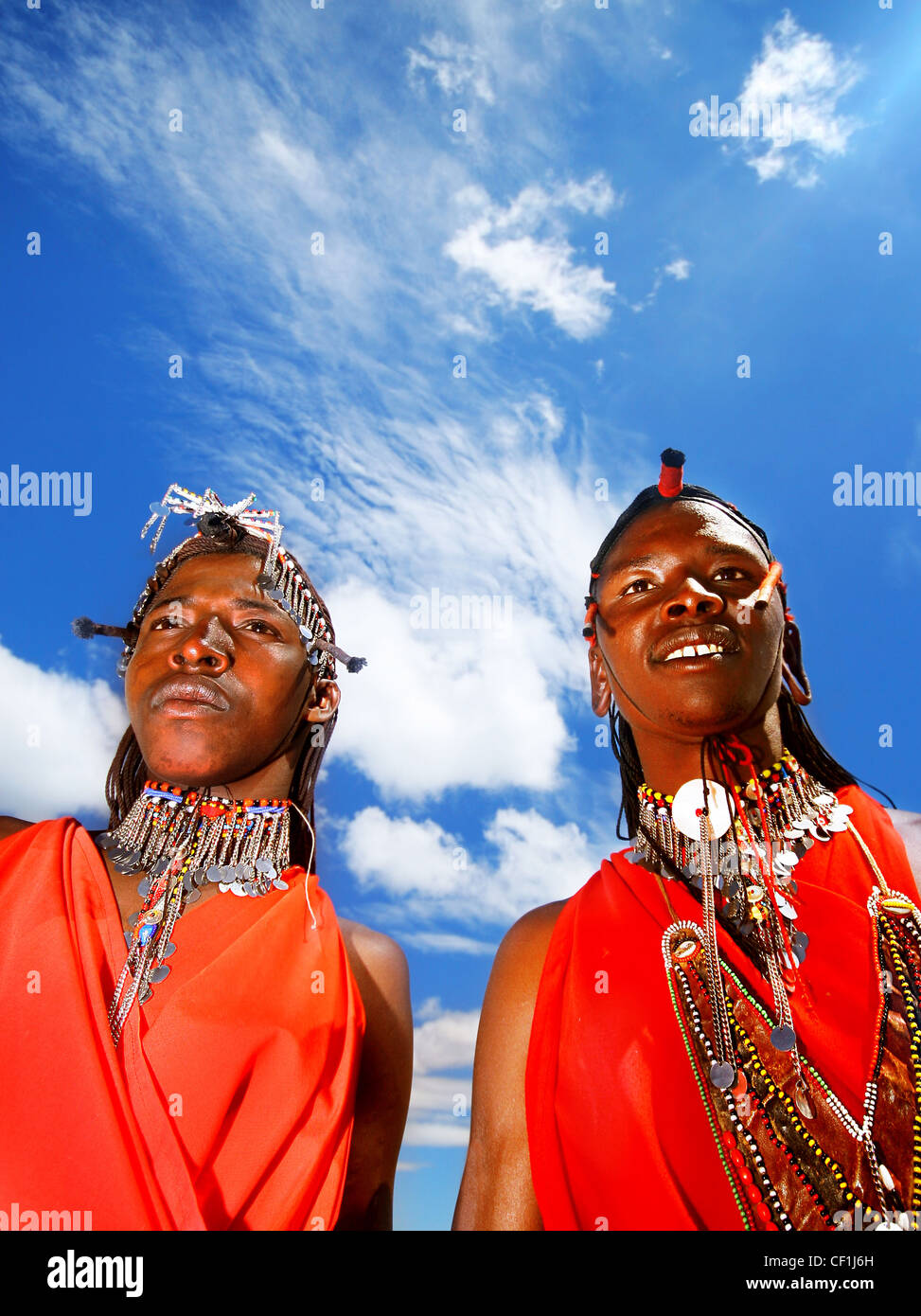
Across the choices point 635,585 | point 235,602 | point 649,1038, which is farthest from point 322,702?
point 649,1038

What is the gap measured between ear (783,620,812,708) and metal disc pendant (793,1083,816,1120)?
48.4 inches

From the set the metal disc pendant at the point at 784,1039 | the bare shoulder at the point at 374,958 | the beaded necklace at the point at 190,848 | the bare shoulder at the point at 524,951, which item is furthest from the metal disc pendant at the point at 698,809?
the beaded necklace at the point at 190,848

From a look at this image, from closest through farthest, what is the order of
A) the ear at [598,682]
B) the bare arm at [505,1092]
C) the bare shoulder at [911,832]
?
the bare arm at [505,1092] → the bare shoulder at [911,832] → the ear at [598,682]

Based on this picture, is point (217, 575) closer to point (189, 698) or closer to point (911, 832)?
point (189, 698)

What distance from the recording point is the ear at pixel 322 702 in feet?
11.6

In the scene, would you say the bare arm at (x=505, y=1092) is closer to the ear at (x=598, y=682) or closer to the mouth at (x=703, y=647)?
the ear at (x=598, y=682)

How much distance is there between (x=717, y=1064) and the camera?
8.37 feet

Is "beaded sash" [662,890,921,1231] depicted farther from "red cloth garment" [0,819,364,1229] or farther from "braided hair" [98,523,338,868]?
"braided hair" [98,523,338,868]

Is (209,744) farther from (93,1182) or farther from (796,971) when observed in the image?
(796,971)

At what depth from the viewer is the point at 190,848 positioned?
3125 millimetres

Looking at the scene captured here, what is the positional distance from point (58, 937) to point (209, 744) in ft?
2.31

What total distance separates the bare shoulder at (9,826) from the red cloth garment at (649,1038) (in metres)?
1.67

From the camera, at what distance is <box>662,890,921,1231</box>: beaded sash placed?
2346 millimetres
